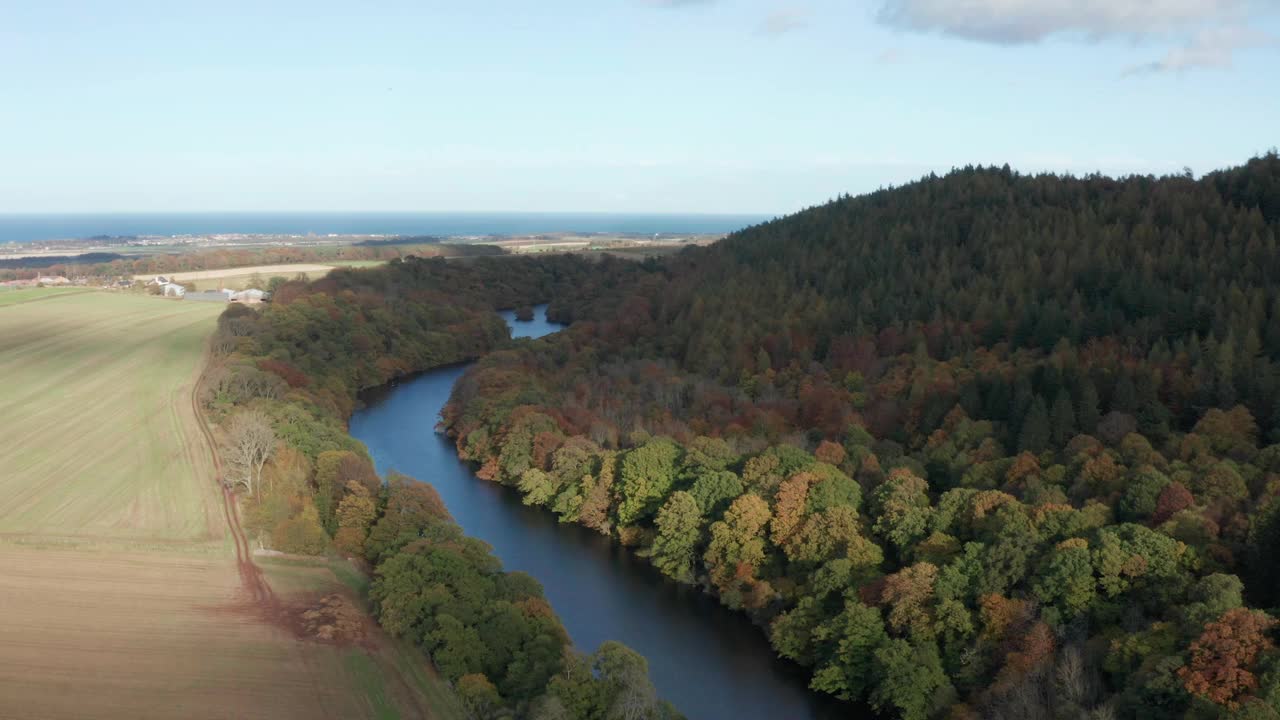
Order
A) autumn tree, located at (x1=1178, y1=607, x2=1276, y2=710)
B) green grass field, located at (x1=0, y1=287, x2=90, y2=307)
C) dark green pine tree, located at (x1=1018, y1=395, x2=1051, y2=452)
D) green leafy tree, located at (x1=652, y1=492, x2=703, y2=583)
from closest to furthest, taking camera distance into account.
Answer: autumn tree, located at (x1=1178, y1=607, x2=1276, y2=710)
green leafy tree, located at (x1=652, y1=492, x2=703, y2=583)
dark green pine tree, located at (x1=1018, y1=395, x2=1051, y2=452)
green grass field, located at (x1=0, y1=287, x2=90, y2=307)

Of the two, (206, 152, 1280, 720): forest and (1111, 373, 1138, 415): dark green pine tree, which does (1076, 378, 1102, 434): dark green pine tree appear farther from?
(1111, 373, 1138, 415): dark green pine tree

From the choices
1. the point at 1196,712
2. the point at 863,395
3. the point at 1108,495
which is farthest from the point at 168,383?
the point at 1196,712

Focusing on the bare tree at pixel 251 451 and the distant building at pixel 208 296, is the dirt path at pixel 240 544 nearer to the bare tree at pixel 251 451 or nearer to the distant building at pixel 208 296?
the bare tree at pixel 251 451

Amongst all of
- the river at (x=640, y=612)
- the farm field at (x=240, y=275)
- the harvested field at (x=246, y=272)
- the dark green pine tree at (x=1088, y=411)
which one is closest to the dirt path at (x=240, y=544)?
the river at (x=640, y=612)

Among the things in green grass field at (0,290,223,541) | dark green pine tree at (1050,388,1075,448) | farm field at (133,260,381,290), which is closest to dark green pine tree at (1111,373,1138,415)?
dark green pine tree at (1050,388,1075,448)

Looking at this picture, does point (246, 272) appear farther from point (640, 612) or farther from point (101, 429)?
point (640, 612)

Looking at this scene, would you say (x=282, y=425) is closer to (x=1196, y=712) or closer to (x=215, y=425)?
(x=215, y=425)
